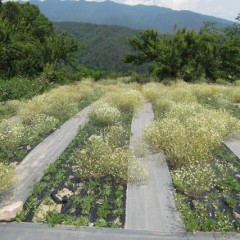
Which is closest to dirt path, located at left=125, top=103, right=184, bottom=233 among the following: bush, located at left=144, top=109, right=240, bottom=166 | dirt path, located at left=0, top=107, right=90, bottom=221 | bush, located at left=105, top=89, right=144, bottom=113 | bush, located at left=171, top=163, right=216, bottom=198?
bush, located at left=171, top=163, right=216, bottom=198

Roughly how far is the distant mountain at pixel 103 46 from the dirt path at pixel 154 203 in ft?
301

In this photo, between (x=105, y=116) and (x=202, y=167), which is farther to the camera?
(x=105, y=116)

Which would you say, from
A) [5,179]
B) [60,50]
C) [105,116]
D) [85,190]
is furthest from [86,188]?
[60,50]

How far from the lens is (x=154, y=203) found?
20.7 feet

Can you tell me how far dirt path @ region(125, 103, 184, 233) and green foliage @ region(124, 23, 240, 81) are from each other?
55.9 feet

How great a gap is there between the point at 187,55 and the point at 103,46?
127555 mm

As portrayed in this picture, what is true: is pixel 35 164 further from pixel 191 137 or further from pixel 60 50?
pixel 60 50

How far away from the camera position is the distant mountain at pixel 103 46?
4973 inches

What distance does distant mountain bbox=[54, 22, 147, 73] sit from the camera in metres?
126

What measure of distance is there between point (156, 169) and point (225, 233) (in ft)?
8.71

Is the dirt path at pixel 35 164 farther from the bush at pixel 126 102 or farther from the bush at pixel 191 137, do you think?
the bush at pixel 191 137

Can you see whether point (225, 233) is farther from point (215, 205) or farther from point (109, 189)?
point (109, 189)

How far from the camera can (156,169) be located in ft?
25.6

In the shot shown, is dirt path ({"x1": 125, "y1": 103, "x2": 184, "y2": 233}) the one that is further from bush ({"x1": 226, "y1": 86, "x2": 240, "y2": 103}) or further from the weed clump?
bush ({"x1": 226, "y1": 86, "x2": 240, "y2": 103})
